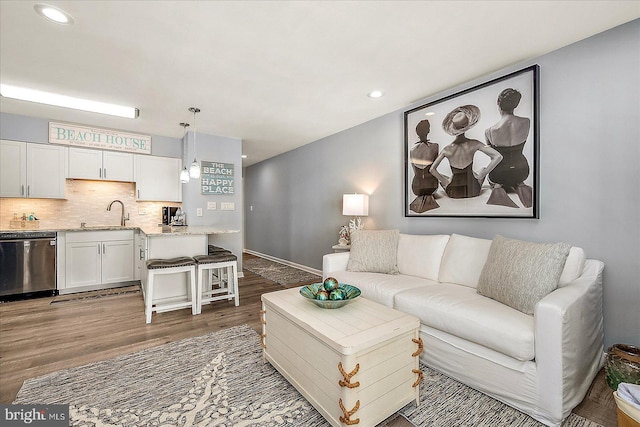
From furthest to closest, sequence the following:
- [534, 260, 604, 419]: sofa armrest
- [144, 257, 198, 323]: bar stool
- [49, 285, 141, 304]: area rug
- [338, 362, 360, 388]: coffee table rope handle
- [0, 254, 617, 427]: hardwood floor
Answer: [49, 285, 141, 304]: area rug < [144, 257, 198, 323]: bar stool < [0, 254, 617, 427]: hardwood floor < [534, 260, 604, 419]: sofa armrest < [338, 362, 360, 388]: coffee table rope handle

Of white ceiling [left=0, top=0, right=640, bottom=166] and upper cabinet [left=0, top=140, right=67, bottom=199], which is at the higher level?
white ceiling [left=0, top=0, right=640, bottom=166]

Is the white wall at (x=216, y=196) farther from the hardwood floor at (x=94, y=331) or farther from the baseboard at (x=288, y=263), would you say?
the hardwood floor at (x=94, y=331)

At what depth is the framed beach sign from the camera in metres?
2.43

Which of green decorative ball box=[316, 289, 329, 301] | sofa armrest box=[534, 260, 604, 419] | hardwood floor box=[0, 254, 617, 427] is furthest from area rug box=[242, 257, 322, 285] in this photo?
sofa armrest box=[534, 260, 604, 419]

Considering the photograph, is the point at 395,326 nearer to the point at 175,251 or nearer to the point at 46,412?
the point at 46,412

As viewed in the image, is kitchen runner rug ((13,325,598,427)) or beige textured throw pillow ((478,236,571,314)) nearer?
kitchen runner rug ((13,325,598,427))

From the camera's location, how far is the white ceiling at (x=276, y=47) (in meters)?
1.83

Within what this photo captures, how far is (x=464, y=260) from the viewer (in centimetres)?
250

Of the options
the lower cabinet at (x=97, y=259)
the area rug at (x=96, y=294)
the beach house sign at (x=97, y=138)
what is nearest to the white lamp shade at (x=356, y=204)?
the area rug at (x=96, y=294)

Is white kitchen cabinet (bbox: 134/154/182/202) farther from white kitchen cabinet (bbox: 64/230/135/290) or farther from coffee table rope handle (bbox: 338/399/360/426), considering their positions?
coffee table rope handle (bbox: 338/399/360/426)

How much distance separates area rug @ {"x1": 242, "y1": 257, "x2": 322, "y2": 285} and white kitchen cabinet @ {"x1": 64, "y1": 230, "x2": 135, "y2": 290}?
6.79 feet

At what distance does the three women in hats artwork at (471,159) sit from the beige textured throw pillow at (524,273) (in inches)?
26.9

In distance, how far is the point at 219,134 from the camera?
15.5ft

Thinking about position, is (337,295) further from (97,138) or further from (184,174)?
(97,138)
